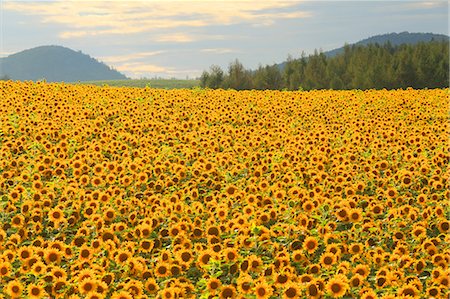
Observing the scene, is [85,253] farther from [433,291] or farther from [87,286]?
[433,291]

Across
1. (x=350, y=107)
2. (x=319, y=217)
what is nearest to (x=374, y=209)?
(x=319, y=217)

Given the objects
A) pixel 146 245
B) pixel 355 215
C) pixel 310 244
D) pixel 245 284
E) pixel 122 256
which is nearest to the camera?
pixel 245 284

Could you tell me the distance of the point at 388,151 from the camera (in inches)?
593

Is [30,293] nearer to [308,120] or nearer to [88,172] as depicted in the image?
[88,172]

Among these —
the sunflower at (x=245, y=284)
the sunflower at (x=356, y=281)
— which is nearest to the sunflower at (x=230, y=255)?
the sunflower at (x=245, y=284)

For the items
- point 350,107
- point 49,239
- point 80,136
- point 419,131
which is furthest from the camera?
point 350,107

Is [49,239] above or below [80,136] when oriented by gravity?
below

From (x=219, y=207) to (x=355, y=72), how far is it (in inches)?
2489

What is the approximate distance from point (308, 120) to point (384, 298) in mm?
14658

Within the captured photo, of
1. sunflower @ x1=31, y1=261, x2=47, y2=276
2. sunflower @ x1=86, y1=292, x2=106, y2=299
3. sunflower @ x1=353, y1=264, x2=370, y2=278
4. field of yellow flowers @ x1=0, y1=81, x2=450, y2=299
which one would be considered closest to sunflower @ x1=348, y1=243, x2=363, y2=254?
field of yellow flowers @ x1=0, y1=81, x2=450, y2=299

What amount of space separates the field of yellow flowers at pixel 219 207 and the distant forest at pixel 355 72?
157 feet

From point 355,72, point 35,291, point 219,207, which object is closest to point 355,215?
point 219,207

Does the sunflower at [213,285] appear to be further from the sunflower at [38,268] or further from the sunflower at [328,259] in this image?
the sunflower at [38,268]

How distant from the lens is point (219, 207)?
402 inches
